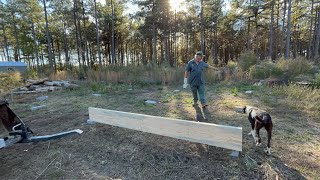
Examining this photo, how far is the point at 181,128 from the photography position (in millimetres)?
2924

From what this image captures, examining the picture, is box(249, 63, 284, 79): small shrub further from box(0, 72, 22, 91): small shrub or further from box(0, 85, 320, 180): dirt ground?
box(0, 72, 22, 91): small shrub

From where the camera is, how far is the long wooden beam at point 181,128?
8.32ft

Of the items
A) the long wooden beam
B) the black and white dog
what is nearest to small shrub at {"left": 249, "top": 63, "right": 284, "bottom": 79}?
the black and white dog

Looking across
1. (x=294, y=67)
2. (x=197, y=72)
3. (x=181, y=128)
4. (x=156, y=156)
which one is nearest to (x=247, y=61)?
(x=294, y=67)

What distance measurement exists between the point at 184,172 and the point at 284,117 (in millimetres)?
3071

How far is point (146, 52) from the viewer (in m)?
36.5

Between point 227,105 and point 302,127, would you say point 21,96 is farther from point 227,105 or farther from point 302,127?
point 302,127

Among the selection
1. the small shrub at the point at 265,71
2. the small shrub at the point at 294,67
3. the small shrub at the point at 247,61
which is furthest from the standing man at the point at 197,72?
the small shrub at the point at 247,61

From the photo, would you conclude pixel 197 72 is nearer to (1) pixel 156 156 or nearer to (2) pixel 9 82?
(1) pixel 156 156

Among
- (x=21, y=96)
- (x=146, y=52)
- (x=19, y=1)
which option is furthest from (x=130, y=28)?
(x=21, y=96)

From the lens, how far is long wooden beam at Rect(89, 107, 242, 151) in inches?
99.8

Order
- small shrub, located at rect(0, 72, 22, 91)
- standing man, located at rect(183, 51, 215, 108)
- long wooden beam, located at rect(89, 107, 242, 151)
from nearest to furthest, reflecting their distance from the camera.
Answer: long wooden beam, located at rect(89, 107, 242, 151) < standing man, located at rect(183, 51, 215, 108) < small shrub, located at rect(0, 72, 22, 91)

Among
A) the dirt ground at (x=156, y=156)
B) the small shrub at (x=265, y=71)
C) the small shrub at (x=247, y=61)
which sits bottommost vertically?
the dirt ground at (x=156, y=156)

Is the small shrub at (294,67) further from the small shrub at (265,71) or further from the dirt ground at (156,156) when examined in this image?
the dirt ground at (156,156)
